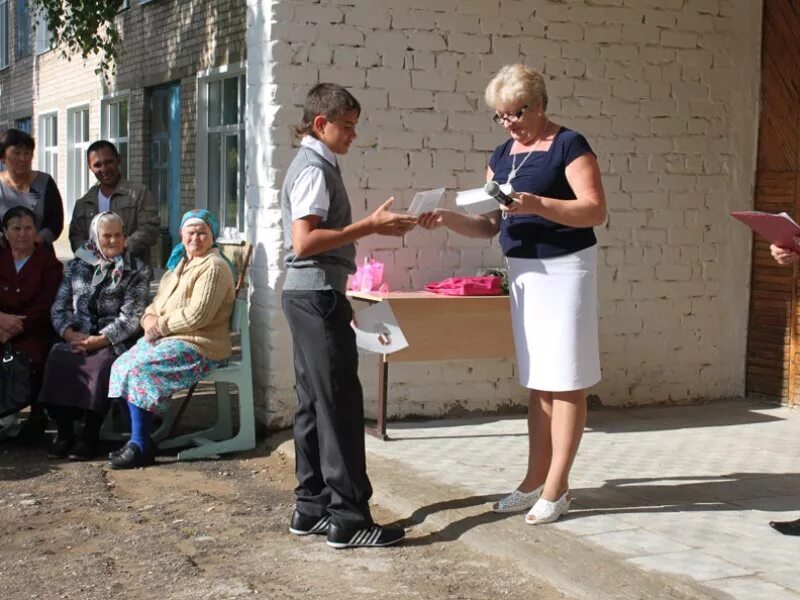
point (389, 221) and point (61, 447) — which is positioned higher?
point (389, 221)

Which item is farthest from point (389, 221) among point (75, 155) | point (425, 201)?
point (75, 155)

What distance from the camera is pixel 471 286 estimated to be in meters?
6.97

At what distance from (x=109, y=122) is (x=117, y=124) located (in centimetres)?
33

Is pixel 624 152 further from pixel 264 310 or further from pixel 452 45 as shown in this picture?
pixel 264 310

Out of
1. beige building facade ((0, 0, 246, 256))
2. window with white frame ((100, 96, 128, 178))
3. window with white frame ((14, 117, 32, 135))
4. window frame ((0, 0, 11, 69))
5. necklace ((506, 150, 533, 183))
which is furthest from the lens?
window frame ((0, 0, 11, 69))

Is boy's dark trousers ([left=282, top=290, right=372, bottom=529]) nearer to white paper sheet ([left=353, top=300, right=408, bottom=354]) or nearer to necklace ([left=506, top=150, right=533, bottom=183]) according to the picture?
white paper sheet ([left=353, top=300, right=408, bottom=354])

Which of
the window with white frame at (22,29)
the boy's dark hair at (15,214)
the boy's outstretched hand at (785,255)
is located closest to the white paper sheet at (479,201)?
the boy's outstretched hand at (785,255)

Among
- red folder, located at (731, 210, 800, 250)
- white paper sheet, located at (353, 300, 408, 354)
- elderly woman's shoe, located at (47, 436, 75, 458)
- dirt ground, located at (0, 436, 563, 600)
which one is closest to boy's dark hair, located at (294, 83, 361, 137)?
white paper sheet, located at (353, 300, 408, 354)

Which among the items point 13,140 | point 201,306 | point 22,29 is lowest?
point 201,306

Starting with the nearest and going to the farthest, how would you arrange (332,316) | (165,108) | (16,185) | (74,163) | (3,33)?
(332,316), (16,185), (165,108), (74,163), (3,33)

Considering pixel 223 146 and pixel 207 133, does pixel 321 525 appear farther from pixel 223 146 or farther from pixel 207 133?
pixel 207 133

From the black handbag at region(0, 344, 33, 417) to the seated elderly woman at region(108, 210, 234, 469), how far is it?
0.61 m

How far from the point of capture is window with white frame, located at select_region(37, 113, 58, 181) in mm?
21406

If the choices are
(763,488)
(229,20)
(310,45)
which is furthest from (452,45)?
(229,20)
